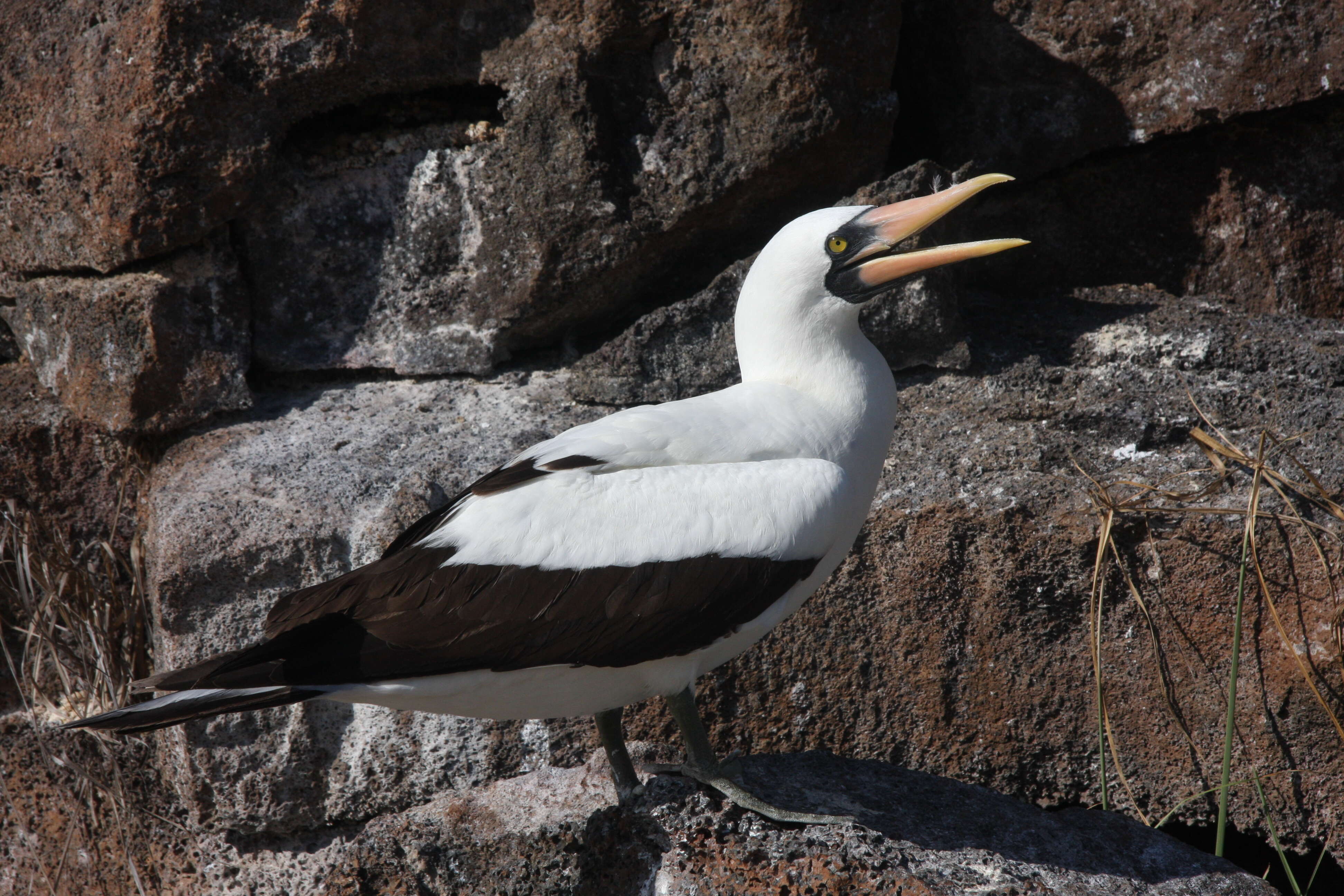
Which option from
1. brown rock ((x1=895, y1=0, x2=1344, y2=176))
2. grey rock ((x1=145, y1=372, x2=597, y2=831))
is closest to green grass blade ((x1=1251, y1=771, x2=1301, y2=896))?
grey rock ((x1=145, y1=372, x2=597, y2=831))

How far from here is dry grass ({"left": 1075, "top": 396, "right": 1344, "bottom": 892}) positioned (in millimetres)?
2551

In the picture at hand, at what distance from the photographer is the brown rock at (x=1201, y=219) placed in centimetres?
344

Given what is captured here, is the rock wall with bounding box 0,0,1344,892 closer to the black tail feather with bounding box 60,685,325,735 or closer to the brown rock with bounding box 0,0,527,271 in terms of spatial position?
the brown rock with bounding box 0,0,527,271

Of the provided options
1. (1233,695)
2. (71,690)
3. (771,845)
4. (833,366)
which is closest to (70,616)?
(71,690)

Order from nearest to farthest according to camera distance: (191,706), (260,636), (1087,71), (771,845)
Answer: (191,706), (771,845), (260,636), (1087,71)

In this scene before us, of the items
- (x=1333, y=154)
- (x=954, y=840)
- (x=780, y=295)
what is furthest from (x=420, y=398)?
(x=1333, y=154)

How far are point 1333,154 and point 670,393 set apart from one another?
225 cm

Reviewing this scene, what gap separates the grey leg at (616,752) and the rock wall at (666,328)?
31 cm

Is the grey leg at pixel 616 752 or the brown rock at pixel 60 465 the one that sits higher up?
the brown rock at pixel 60 465

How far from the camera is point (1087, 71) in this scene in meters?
3.47

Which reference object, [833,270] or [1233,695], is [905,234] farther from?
[1233,695]

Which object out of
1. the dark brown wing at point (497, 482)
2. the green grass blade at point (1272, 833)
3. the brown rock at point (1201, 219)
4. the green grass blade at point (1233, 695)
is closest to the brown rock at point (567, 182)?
the brown rock at point (1201, 219)

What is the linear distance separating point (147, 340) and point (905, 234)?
7.27ft

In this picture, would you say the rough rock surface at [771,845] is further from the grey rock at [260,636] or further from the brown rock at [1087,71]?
the brown rock at [1087,71]
